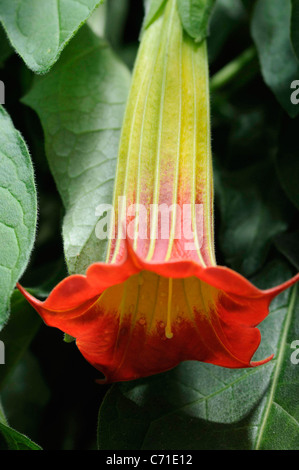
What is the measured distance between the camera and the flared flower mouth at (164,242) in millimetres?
500

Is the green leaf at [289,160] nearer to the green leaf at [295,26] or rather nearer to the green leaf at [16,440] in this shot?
the green leaf at [295,26]

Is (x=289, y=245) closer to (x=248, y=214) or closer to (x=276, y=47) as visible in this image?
(x=248, y=214)

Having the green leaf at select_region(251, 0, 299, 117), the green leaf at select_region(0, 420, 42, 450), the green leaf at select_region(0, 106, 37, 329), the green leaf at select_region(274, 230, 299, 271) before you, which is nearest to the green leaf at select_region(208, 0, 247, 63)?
the green leaf at select_region(251, 0, 299, 117)

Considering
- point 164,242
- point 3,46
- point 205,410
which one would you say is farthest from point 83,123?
point 205,410

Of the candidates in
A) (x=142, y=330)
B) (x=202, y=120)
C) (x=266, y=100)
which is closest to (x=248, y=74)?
(x=266, y=100)

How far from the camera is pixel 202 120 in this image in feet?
1.85

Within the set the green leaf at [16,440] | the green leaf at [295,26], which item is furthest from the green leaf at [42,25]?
the green leaf at [16,440]

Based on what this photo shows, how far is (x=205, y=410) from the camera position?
588 millimetres

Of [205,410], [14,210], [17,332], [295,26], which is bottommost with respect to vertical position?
[205,410]

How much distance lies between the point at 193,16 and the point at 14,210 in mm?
276

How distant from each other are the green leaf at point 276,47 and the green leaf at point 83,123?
0.18 meters

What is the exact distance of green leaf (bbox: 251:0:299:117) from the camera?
682 millimetres

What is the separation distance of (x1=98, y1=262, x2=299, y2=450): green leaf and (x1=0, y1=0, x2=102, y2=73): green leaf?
34cm
